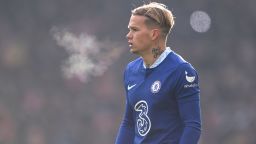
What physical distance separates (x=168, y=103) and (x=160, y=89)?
0.26 feet

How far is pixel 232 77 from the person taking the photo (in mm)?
8742

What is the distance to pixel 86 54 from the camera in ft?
27.9

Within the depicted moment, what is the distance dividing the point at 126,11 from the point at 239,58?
1.52m

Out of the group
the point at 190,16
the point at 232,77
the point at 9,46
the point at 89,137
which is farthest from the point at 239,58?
the point at 9,46

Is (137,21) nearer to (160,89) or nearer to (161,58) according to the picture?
(161,58)

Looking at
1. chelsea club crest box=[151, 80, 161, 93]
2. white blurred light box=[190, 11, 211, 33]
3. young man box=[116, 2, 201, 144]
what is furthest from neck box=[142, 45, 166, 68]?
white blurred light box=[190, 11, 211, 33]

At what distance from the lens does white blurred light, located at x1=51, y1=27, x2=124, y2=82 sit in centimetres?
842

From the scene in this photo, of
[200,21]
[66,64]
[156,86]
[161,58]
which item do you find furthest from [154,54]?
[200,21]

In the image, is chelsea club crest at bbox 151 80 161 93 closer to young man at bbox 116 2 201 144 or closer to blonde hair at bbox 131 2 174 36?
young man at bbox 116 2 201 144

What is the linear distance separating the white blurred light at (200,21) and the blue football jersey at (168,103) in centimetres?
492

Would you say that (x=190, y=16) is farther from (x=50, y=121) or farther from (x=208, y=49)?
(x=50, y=121)

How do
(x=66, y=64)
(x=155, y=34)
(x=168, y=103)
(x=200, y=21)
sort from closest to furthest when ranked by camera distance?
(x=168, y=103) < (x=155, y=34) < (x=66, y=64) < (x=200, y=21)

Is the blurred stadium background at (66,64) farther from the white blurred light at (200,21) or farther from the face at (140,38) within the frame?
the face at (140,38)

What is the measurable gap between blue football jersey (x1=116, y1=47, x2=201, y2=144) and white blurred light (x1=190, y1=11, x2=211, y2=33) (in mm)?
4917
